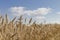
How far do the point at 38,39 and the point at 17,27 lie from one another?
20.2 inches

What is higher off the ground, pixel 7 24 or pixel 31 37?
pixel 7 24

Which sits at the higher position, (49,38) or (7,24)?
(7,24)

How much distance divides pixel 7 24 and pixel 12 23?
0.34 ft

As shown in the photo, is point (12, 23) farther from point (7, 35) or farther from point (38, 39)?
point (38, 39)

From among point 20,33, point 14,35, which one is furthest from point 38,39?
point 14,35

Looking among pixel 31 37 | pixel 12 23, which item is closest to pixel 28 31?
pixel 31 37

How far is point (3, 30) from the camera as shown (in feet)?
11.4

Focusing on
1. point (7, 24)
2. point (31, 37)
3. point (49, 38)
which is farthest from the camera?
point (49, 38)

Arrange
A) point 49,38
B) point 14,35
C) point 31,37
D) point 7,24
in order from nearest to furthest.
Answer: point 14,35, point 7,24, point 31,37, point 49,38

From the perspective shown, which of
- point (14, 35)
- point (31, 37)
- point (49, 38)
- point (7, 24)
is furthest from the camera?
point (49, 38)

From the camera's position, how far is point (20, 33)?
3648 mm

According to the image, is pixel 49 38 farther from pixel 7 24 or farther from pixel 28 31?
pixel 7 24

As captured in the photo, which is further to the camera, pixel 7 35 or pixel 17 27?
pixel 17 27

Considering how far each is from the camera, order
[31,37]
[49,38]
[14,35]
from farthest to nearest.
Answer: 1. [49,38]
2. [31,37]
3. [14,35]
